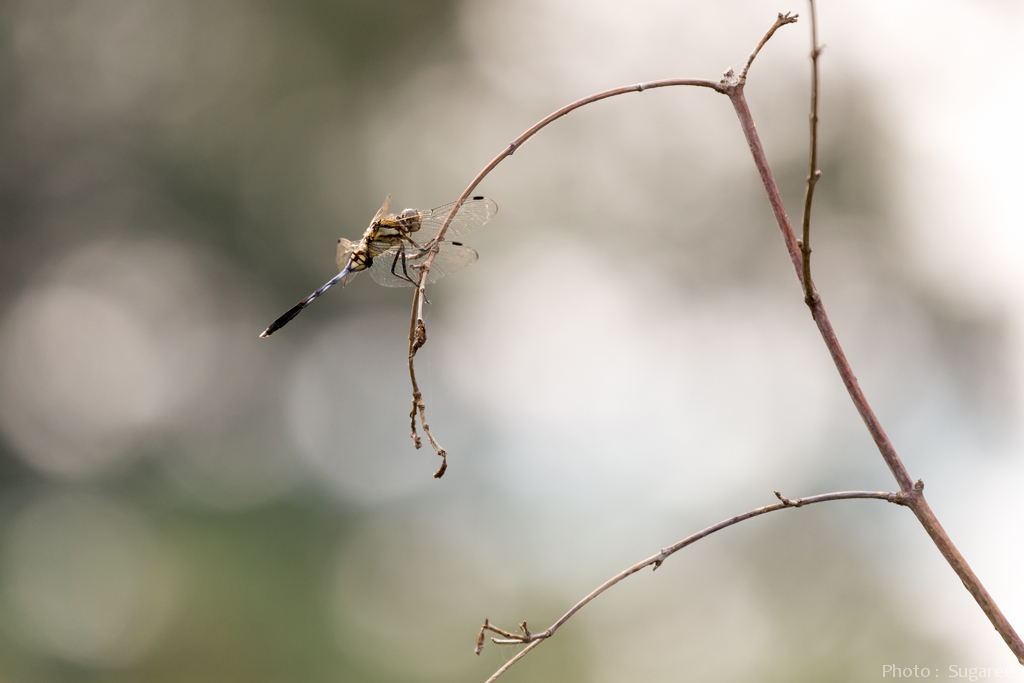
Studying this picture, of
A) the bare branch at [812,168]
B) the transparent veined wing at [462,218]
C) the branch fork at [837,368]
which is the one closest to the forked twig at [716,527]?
the branch fork at [837,368]

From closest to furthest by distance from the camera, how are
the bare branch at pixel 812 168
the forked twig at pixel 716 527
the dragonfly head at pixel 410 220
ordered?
1. the bare branch at pixel 812 168
2. the forked twig at pixel 716 527
3. the dragonfly head at pixel 410 220

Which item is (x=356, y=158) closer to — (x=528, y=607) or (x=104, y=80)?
(x=104, y=80)

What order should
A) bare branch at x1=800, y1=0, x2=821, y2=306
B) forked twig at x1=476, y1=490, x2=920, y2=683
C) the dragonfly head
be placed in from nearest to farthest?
bare branch at x1=800, y1=0, x2=821, y2=306, forked twig at x1=476, y1=490, x2=920, y2=683, the dragonfly head

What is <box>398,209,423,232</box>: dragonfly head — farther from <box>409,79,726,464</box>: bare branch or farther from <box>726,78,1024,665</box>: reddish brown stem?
<box>726,78,1024,665</box>: reddish brown stem

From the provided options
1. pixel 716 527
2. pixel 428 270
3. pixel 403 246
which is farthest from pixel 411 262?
pixel 716 527

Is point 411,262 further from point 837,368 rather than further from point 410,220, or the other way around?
point 837,368

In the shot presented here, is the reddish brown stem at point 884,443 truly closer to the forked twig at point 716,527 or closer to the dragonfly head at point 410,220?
the forked twig at point 716,527

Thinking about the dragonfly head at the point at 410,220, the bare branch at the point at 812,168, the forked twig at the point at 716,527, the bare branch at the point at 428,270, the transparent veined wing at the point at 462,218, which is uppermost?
the transparent veined wing at the point at 462,218

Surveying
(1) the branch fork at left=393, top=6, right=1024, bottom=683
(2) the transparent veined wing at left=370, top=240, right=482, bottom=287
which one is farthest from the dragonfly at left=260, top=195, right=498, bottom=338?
(1) the branch fork at left=393, top=6, right=1024, bottom=683
